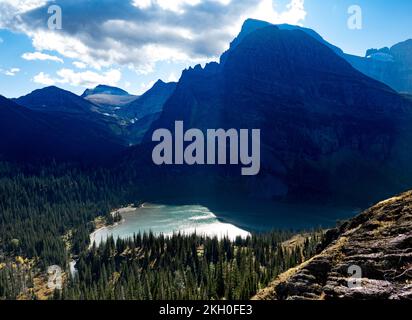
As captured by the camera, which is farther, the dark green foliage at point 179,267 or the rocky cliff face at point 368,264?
the dark green foliage at point 179,267

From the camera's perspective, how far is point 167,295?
105m

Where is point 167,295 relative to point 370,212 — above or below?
below

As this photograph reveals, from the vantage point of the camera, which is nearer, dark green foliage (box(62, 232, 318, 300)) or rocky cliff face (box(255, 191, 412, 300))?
rocky cliff face (box(255, 191, 412, 300))

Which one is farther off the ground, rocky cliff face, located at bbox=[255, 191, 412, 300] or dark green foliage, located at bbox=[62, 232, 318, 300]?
rocky cliff face, located at bbox=[255, 191, 412, 300]

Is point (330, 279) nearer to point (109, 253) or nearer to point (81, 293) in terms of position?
point (81, 293)

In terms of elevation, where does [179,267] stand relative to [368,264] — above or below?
below

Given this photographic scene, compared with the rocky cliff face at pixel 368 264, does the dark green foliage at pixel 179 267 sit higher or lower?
lower

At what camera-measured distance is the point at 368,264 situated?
34094 millimetres

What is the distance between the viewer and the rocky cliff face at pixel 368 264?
102 ft

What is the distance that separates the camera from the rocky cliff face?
31.1 metres

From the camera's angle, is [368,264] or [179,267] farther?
[179,267]
